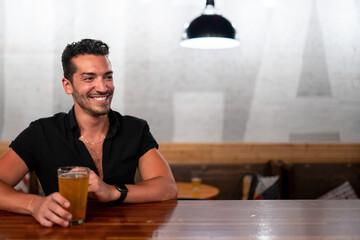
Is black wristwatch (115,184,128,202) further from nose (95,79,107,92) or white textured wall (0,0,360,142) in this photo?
white textured wall (0,0,360,142)

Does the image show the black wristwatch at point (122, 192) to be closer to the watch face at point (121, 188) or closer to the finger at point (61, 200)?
the watch face at point (121, 188)

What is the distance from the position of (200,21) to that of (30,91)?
2.12 meters

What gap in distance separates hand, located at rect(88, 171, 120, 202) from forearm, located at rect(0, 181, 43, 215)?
174 millimetres

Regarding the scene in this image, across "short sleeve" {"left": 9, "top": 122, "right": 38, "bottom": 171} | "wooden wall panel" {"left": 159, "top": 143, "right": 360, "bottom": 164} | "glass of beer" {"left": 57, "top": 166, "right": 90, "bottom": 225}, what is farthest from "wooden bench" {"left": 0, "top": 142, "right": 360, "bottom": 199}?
"glass of beer" {"left": 57, "top": 166, "right": 90, "bottom": 225}

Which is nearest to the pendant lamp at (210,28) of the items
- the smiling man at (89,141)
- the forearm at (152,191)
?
the smiling man at (89,141)

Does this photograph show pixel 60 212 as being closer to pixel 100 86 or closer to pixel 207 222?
pixel 207 222

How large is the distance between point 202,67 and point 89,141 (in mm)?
2546

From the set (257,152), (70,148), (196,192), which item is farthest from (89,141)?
(257,152)

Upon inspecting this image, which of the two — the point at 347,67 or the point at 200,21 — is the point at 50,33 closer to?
the point at 200,21

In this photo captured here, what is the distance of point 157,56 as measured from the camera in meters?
4.24

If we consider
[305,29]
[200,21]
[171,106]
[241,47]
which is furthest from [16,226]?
[305,29]

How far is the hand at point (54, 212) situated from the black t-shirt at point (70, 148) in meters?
Answer: 0.58

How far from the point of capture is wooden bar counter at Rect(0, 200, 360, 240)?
Answer: 43.4 inches

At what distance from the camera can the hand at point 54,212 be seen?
1162 mm
